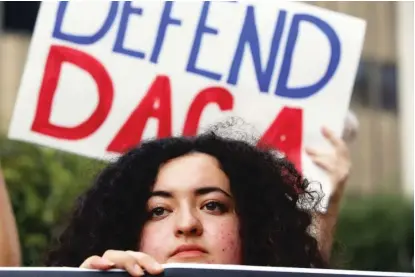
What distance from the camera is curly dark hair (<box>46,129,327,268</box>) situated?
240 centimetres

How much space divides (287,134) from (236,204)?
24.0 inches

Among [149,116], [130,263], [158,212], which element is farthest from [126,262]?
[149,116]

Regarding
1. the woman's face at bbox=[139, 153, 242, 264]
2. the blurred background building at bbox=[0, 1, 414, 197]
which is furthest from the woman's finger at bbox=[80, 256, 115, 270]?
the blurred background building at bbox=[0, 1, 414, 197]

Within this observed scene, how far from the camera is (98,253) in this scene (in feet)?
7.94

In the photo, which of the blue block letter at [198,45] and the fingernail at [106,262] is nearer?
the fingernail at [106,262]

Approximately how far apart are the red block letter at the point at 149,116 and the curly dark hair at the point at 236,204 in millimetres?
329

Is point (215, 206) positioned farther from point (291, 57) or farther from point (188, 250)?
point (291, 57)

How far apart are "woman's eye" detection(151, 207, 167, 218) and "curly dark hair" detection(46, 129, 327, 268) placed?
26 millimetres

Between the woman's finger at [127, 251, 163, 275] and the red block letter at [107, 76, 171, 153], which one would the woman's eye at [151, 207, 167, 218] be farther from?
the red block letter at [107, 76, 171, 153]

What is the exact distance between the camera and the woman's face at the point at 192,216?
7.38 feet

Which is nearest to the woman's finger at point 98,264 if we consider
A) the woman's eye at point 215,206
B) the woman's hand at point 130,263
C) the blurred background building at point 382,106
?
the woman's hand at point 130,263

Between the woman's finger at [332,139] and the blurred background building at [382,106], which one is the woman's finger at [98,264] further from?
the blurred background building at [382,106]

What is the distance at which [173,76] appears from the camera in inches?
116

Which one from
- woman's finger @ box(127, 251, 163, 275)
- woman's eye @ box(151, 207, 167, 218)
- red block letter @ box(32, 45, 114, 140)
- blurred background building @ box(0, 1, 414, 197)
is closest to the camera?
woman's finger @ box(127, 251, 163, 275)
